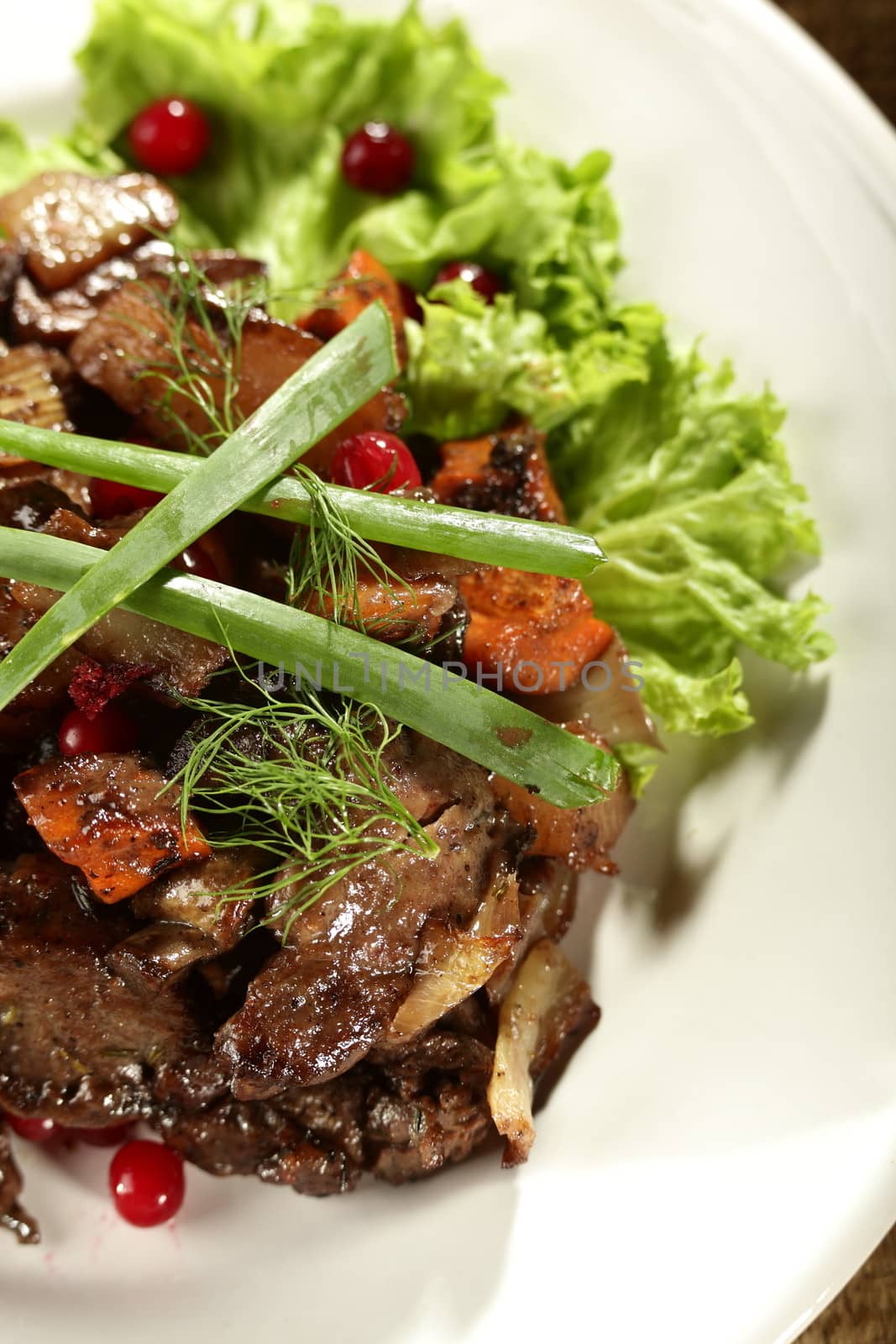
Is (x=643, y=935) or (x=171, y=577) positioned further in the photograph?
(x=643, y=935)

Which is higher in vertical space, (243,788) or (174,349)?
(174,349)

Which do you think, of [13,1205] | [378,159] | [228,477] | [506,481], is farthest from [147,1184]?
[378,159]

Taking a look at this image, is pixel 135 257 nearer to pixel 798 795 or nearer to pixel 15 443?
pixel 15 443

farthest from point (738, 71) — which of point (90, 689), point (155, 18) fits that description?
point (90, 689)

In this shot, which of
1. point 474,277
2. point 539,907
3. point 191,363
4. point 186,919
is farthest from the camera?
point 474,277

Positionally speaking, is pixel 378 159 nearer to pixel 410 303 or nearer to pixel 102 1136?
pixel 410 303

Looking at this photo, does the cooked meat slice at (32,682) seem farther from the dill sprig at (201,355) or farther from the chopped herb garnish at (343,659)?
the dill sprig at (201,355)
